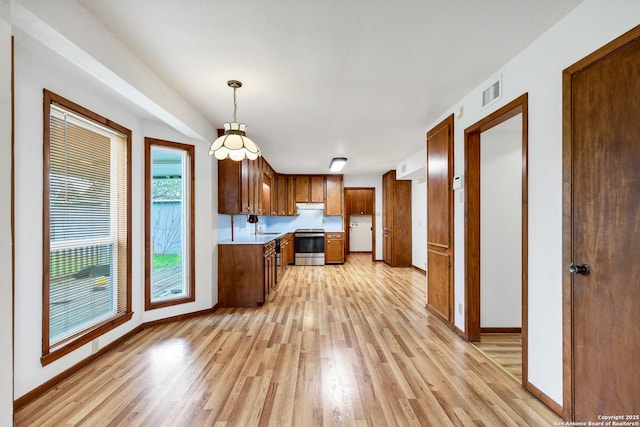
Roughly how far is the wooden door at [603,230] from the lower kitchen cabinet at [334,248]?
621 cm

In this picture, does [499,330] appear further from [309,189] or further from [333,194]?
[309,189]

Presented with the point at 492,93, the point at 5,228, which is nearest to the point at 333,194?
the point at 492,93

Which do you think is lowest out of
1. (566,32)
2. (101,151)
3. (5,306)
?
(5,306)

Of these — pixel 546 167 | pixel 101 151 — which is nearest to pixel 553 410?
pixel 546 167

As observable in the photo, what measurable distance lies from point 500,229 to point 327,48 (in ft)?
8.40

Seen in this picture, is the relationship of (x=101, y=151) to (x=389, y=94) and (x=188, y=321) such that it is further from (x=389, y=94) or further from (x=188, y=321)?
(x=389, y=94)

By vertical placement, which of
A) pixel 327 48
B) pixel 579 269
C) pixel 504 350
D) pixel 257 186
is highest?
pixel 327 48

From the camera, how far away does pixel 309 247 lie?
7.74 meters

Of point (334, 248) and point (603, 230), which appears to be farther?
point (334, 248)

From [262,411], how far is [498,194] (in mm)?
3055

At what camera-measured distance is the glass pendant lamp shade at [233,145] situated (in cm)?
275

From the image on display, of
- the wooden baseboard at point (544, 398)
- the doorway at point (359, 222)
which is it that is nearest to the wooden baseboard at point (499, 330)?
the wooden baseboard at point (544, 398)

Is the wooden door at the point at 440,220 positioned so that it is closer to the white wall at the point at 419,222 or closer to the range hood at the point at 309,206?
the white wall at the point at 419,222

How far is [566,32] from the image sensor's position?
1.81m
